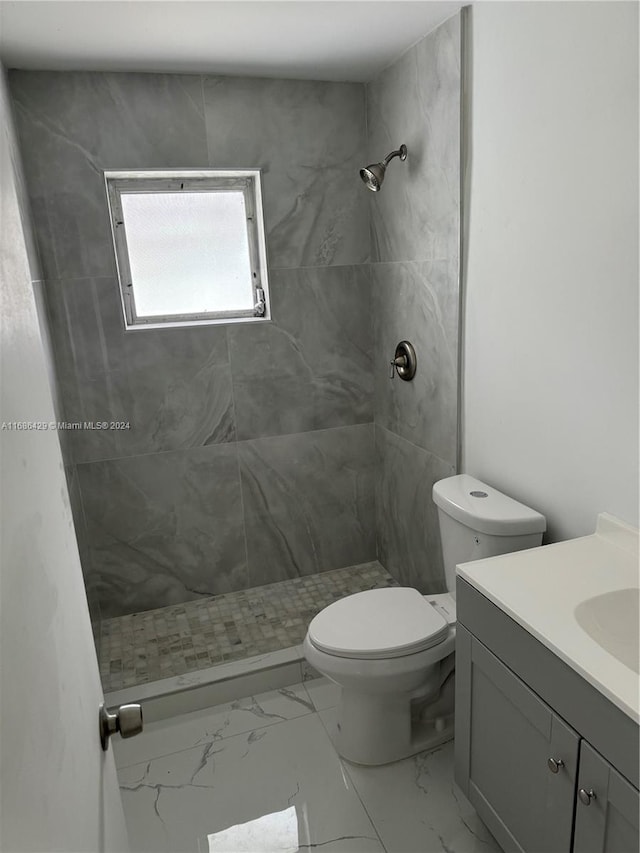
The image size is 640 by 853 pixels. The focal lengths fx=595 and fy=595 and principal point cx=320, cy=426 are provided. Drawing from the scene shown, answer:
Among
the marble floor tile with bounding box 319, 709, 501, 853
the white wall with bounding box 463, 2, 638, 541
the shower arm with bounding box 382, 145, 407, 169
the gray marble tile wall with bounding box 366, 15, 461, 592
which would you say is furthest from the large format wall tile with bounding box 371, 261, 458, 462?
the marble floor tile with bounding box 319, 709, 501, 853

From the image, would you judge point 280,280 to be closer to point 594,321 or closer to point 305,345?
point 305,345

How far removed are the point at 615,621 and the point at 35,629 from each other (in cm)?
120

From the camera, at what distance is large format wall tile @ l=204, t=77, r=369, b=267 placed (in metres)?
2.38

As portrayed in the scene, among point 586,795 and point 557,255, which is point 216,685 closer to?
point 586,795

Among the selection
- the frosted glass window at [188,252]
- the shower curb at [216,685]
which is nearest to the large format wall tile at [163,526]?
the shower curb at [216,685]

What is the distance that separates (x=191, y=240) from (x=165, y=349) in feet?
1.58

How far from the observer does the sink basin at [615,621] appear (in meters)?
1.26

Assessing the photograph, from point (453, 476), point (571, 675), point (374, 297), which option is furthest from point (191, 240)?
point (571, 675)

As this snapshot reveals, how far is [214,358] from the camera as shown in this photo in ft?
8.46

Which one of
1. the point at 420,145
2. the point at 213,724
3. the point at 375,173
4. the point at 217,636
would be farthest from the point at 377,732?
the point at 420,145

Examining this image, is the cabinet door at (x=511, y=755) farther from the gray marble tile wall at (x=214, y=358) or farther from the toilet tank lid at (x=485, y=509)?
the gray marble tile wall at (x=214, y=358)

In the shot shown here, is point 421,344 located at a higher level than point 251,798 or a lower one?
higher

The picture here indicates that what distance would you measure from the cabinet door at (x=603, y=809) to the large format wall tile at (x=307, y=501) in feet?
6.05

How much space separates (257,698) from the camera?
225 centimetres
